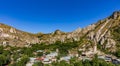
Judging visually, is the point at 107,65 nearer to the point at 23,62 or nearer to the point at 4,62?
the point at 23,62

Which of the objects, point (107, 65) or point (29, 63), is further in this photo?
point (29, 63)

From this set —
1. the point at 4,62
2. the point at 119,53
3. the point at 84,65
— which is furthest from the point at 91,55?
the point at 4,62

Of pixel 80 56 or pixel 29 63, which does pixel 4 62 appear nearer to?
pixel 29 63

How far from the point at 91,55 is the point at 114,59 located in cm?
2313

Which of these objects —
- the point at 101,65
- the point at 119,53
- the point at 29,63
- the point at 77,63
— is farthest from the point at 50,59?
the point at 119,53

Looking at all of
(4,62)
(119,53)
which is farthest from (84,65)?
(4,62)

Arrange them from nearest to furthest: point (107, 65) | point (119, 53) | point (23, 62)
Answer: point (107, 65) → point (23, 62) → point (119, 53)

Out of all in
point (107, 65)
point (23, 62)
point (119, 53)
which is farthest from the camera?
point (119, 53)

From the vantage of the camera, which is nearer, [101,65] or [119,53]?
[101,65]

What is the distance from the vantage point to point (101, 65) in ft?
529

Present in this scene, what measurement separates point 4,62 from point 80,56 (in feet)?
201

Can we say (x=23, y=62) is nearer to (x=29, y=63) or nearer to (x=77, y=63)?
(x=29, y=63)

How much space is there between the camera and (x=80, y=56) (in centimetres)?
19575

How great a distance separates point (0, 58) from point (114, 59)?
8792cm
